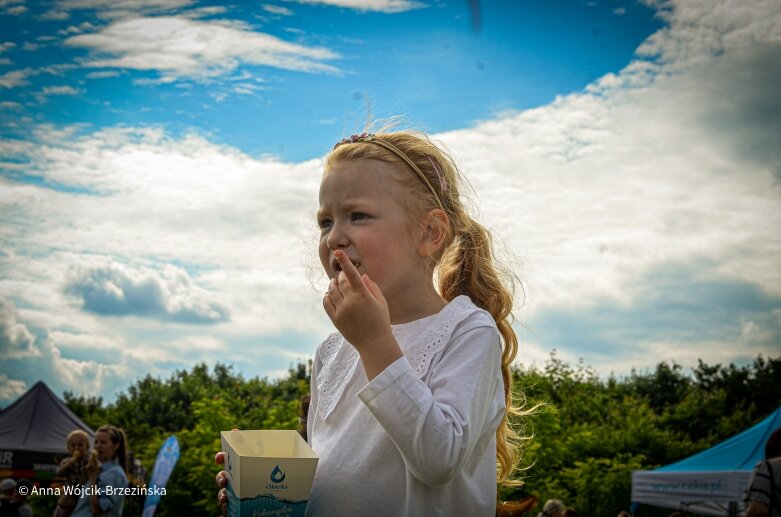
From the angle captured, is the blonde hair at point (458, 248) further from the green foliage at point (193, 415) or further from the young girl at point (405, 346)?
the green foliage at point (193, 415)

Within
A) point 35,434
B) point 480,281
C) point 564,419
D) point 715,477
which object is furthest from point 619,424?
point 480,281

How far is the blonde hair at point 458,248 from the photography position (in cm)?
228

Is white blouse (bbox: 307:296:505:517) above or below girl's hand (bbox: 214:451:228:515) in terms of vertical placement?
above

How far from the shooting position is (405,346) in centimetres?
207

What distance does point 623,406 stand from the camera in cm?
2044

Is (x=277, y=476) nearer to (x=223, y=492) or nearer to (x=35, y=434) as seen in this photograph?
(x=223, y=492)

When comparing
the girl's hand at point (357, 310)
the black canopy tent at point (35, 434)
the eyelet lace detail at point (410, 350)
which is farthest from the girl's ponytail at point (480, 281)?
the black canopy tent at point (35, 434)

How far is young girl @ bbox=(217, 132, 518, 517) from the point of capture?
1.74 m

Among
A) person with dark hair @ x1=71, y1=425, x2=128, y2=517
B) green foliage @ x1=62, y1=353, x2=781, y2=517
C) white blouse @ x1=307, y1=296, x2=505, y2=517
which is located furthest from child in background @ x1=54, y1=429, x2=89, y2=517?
white blouse @ x1=307, y1=296, x2=505, y2=517

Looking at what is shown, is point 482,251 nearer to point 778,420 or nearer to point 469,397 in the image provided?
point 469,397

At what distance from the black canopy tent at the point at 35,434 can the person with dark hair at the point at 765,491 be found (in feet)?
45.2

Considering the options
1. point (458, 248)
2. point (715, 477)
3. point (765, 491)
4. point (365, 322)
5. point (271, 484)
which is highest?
point (458, 248)

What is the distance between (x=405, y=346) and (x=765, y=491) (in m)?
4.14

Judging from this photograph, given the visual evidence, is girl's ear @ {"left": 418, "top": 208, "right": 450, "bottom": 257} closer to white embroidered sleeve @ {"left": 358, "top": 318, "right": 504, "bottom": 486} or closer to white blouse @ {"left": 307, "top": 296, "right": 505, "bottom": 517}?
white blouse @ {"left": 307, "top": 296, "right": 505, "bottom": 517}
